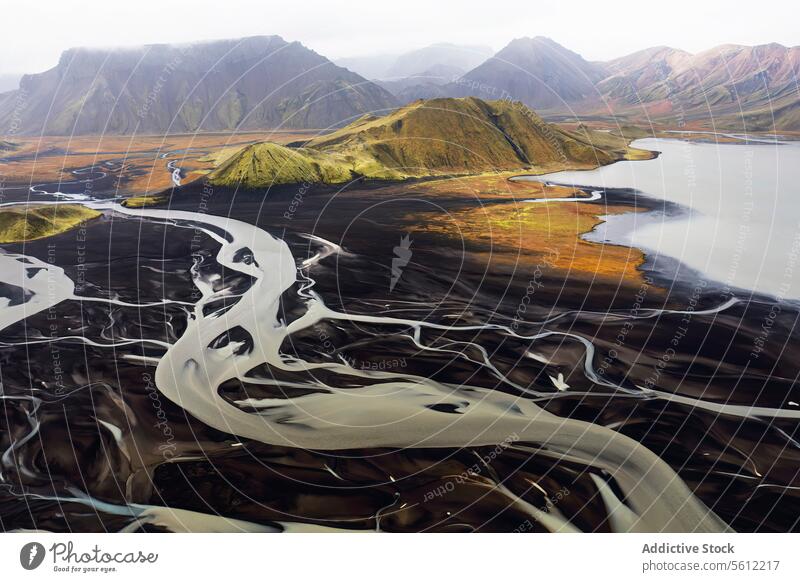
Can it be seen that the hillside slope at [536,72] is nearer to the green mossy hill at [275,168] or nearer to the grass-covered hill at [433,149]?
the grass-covered hill at [433,149]

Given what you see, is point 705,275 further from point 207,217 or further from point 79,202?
point 79,202

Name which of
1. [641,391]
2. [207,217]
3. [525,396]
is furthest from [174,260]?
[641,391]

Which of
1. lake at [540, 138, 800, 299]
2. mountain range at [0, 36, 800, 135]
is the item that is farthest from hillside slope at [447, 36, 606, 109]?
lake at [540, 138, 800, 299]

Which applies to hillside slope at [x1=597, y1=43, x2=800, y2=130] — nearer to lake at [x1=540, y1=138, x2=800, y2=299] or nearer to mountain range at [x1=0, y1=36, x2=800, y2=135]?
mountain range at [x1=0, y1=36, x2=800, y2=135]

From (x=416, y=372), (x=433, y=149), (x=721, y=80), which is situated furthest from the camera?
(x=433, y=149)
